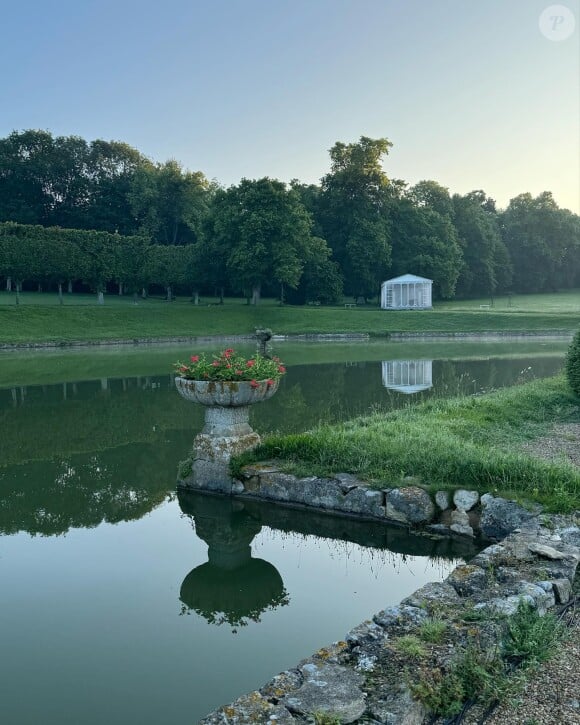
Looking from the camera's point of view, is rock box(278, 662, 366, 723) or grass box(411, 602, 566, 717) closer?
rock box(278, 662, 366, 723)

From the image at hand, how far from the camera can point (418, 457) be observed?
768cm

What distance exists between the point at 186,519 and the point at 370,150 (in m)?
58.0

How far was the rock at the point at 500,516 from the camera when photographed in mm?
A: 6352

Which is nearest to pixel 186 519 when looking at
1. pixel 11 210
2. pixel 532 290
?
pixel 11 210

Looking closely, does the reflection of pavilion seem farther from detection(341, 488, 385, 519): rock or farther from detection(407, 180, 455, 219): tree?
detection(407, 180, 455, 219): tree

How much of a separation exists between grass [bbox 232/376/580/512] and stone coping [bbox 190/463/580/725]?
0.87ft

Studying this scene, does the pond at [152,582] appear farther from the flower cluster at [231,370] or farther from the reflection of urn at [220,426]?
the flower cluster at [231,370]

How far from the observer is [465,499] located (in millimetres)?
6777

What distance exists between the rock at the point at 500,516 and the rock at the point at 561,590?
174 cm

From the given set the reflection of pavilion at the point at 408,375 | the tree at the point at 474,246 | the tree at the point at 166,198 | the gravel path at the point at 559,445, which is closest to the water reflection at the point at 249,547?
the gravel path at the point at 559,445

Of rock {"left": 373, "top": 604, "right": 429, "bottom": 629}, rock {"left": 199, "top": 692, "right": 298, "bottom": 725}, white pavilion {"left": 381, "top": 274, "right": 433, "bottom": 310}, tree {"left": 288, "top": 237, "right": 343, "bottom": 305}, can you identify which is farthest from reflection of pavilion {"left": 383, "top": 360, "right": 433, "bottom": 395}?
white pavilion {"left": 381, "top": 274, "right": 433, "bottom": 310}

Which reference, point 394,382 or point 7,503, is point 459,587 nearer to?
point 7,503

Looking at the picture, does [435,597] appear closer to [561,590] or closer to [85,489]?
[561,590]

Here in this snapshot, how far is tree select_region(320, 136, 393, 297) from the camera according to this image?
56.9m
